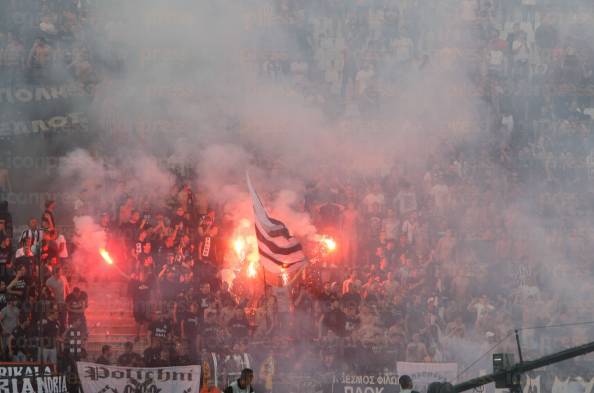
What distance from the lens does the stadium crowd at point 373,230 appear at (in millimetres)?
10148

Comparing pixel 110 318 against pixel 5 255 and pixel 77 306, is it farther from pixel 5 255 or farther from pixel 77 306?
pixel 5 255

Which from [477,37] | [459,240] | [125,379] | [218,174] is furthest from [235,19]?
[125,379]

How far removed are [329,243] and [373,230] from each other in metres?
0.62

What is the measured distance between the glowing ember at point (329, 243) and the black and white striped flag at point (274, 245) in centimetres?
133

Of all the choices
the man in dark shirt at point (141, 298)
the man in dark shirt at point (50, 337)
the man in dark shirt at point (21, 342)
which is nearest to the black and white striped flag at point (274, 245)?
the man in dark shirt at point (141, 298)

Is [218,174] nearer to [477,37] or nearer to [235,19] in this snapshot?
[235,19]

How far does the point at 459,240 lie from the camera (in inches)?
458

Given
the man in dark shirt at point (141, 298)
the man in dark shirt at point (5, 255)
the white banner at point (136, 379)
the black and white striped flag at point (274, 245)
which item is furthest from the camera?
the man in dark shirt at point (5, 255)

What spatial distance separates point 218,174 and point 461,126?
3509 mm

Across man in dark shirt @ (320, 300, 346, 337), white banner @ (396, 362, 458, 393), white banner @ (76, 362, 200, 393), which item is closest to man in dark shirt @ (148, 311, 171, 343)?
white banner @ (76, 362, 200, 393)

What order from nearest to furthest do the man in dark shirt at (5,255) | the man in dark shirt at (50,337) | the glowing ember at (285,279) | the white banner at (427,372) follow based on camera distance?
the white banner at (427,372)
the man in dark shirt at (50,337)
the man in dark shirt at (5,255)
the glowing ember at (285,279)

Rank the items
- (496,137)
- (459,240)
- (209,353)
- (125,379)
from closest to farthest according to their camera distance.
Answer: (125,379) < (209,353) < (459,240) < (496,137)

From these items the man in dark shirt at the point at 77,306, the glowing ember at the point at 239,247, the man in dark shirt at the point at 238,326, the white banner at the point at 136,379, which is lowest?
the white banner at the point at 136,379

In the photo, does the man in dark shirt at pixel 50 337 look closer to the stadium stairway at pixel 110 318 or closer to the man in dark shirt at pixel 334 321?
the stadium stairway at pixel 110 318
